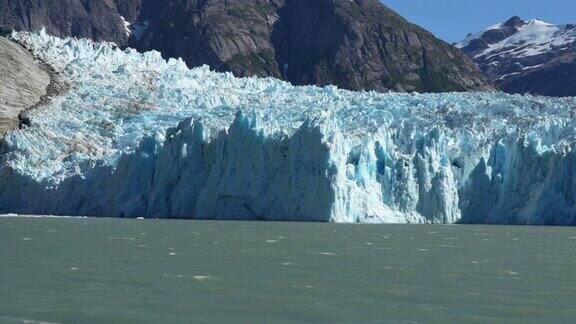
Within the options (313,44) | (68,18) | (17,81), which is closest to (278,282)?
(17,81)

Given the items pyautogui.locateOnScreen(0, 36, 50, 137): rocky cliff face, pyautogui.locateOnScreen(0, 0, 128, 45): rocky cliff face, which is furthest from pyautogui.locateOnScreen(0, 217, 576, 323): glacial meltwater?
pyautogui.locateOnScreen(0, 0, 128, 45): rocky cliff face

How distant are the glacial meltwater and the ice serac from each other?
15921mm

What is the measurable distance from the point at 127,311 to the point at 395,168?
28819 millimetres

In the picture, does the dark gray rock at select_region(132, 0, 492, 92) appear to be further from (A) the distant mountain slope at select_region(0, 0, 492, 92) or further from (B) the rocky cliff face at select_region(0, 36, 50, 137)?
(B) the rocky cliff face at select_region(0, 36, 50, 137)

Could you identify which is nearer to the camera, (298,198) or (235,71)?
(298,198)

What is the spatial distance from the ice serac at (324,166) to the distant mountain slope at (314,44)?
67.9 metres

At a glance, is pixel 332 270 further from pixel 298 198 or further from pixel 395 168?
pixel 395 168

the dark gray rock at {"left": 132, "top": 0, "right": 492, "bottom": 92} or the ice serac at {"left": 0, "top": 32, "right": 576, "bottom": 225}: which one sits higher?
the dark gray rock at {"left": 132, "top": 0, "right": 492, "bottom": 92}

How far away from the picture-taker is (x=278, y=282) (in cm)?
1174

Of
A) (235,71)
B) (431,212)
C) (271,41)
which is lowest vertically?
(431,212)

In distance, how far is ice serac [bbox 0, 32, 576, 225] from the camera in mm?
35219

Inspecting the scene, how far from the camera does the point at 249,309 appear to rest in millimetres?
9469

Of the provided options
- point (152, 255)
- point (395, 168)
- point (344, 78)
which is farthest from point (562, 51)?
point (152, 255)

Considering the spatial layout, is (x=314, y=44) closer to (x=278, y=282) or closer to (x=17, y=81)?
(x=17, y=81)
